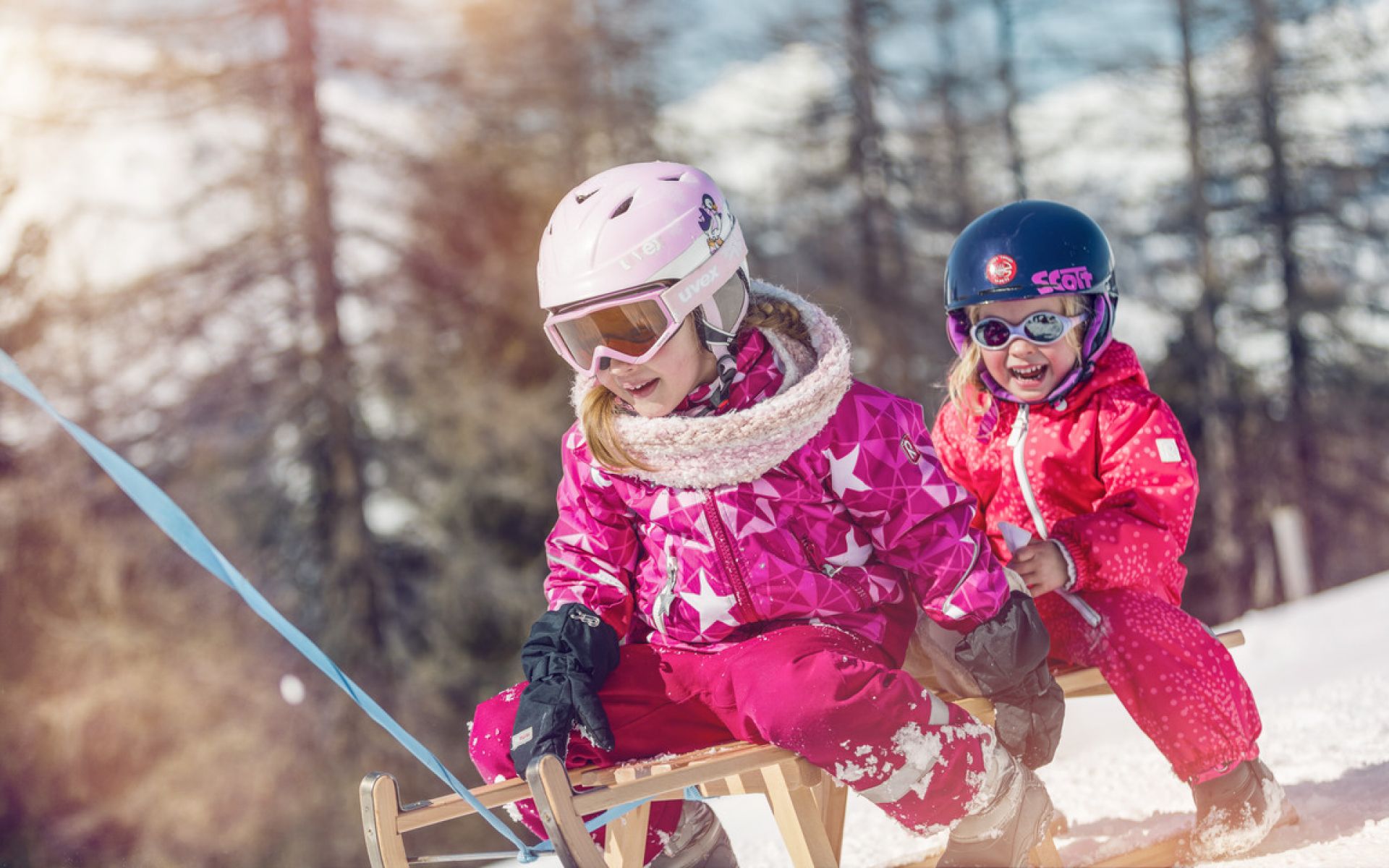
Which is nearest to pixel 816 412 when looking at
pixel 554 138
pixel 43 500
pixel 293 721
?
pixel 293 721

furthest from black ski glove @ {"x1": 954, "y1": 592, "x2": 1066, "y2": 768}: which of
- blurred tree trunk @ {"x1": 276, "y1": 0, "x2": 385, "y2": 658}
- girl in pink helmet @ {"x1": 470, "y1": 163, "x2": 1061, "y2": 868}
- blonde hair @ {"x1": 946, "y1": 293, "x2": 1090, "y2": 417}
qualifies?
blurred tree trunk @ {"x1": 276, "y1": 0, "x2": 385, "y2": 658}

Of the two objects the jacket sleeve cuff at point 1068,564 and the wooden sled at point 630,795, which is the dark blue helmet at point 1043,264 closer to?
the jacket sleeve cuff at point 1068,564

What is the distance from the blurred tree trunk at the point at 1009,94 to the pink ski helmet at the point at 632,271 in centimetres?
1682

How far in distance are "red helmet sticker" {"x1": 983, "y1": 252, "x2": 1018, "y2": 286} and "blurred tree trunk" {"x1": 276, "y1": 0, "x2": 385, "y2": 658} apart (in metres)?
10.5

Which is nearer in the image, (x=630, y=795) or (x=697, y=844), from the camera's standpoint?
(x=630, y=795)

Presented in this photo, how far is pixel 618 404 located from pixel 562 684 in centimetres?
60

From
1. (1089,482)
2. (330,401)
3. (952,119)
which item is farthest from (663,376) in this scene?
(952,119)

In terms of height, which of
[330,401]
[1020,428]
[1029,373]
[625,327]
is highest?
[625,327]

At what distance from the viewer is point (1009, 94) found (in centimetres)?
1867

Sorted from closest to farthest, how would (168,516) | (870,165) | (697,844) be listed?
(168,516)
(697,844)
(870,165)

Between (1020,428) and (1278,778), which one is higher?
(1020,428)

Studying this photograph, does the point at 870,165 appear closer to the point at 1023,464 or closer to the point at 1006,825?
the point at 1023,464

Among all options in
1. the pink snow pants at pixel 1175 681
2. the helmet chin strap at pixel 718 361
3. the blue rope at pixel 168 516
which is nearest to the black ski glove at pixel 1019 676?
the pink snow pants at pixel 1175 681

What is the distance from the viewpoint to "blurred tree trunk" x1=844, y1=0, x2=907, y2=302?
57.1 ft
